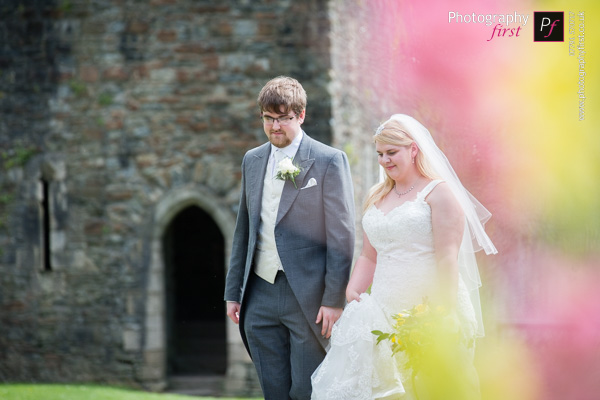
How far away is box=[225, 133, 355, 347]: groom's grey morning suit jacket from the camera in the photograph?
377 cm

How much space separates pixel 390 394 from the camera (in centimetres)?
363

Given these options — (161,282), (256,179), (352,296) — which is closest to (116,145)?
(161,282)

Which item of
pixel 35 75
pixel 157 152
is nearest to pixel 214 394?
pixel 157 152

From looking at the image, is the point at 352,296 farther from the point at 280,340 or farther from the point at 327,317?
the point at 280,340

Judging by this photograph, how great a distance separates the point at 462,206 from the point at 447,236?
21cm

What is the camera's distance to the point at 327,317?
12.3 feet

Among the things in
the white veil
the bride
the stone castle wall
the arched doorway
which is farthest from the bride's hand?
the arched doorway

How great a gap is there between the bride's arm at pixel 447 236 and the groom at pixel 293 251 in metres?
A: 0.45

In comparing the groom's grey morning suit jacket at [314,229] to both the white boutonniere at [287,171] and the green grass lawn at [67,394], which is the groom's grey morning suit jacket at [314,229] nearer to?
the white boutonniere at [287,171]

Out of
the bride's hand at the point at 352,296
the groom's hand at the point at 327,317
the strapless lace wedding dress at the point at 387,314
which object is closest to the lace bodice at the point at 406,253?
the strapless lace wedding dress at the point at 387,314

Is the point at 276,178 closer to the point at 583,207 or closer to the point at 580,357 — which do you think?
the point at 583,207

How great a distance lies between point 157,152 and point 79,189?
1019 millimetres

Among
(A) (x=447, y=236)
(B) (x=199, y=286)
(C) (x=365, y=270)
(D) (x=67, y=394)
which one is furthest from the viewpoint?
(B) (x=199, y=286)
